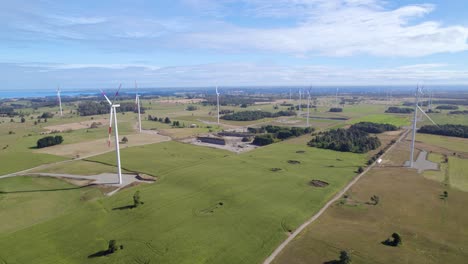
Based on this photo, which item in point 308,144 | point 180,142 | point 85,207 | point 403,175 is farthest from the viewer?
point 180,142

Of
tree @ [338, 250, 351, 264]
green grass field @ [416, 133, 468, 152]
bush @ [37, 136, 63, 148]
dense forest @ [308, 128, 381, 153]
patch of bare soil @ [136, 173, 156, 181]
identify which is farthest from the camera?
green grass field @ [416, 133, 468, 152]

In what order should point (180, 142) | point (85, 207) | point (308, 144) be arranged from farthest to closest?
point (180, 142) < point (308, 144) < point (85, 207)

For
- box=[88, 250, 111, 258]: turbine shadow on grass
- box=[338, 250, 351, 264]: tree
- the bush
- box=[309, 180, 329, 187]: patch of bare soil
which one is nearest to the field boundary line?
box=[309, 180, 329, 187]: patch of bare soil

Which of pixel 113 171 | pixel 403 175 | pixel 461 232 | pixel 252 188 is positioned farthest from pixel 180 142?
pixel 461 232

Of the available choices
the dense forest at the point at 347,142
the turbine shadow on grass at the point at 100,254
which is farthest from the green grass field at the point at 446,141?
the turbine shadow on grass at the point at 100,254

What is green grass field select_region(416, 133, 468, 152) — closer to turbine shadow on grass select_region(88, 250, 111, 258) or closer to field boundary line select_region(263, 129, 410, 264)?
field boundary line select_region(263, 129, 410, 264)

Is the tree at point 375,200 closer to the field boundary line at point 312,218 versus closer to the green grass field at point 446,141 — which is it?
the field boundary line at point 312,218

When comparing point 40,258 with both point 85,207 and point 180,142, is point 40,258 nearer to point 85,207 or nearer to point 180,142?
point 85,207

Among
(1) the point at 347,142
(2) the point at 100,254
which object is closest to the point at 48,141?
(2) the point at 100,254
